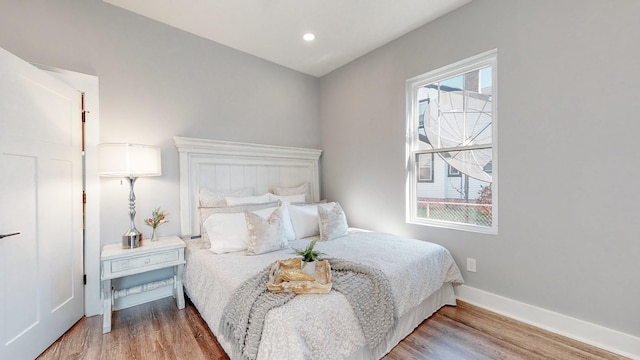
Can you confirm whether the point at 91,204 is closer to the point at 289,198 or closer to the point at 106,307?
the point at 106,307

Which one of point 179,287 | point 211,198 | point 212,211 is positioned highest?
point 211,198

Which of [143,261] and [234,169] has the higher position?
[234,169]

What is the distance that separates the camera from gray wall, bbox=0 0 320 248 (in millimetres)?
2094

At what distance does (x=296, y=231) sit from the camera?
274cm

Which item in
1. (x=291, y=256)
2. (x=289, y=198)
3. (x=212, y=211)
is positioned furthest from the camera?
(x=289, y=198)

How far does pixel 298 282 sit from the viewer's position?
1.50 meters

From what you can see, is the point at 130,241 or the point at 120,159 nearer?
the point at 120,159

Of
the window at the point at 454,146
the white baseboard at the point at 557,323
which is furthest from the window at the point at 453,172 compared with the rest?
the white baseboard at the point at 557,323

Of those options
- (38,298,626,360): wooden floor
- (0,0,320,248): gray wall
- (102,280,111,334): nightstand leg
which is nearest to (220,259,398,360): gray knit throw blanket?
(38,298,626,360): wooden floor

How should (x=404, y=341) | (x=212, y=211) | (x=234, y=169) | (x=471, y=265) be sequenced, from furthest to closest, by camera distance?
(x=234, y=169)
(x=212, y=211)
(x=471, y=265)
(x=404, y=341)

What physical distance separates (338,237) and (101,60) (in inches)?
110

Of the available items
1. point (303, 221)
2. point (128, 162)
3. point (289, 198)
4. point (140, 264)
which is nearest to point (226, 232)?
point (140, 264)

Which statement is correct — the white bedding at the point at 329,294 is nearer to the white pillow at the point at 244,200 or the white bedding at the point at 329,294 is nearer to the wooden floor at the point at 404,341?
the wooden floor at the point at 404,341

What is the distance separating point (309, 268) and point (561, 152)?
2.06m
